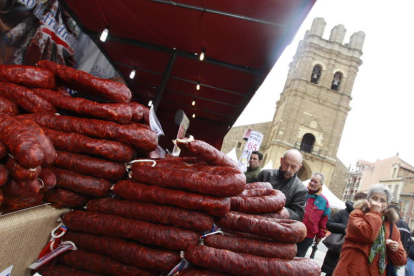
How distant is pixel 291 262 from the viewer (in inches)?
59.0

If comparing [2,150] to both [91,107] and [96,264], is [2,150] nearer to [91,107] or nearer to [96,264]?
[91,107]

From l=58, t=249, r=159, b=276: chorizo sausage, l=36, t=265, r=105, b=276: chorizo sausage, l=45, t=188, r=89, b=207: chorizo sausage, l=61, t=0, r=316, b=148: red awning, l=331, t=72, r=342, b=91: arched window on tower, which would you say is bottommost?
l=36, t=265, r=105, b=276: chorizo sausage

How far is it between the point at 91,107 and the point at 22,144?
2.23ft

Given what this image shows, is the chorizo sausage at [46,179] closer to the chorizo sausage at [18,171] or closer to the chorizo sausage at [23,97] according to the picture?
the chorizo sausage at [18,171]

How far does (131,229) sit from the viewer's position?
62.4 inches

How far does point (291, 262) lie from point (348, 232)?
248cm

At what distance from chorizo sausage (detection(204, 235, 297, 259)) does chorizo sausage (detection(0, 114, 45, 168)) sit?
111cm

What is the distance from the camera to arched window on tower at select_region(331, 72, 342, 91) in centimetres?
3847

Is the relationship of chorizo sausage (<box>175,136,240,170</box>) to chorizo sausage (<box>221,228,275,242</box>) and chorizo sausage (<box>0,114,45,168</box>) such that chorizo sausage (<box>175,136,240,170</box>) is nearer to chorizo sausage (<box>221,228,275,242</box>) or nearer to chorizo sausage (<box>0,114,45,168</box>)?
chorizo sausage (<box>221,228,275,242</box>)

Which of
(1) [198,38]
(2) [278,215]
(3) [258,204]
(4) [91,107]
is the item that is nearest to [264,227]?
(3) [258,204]

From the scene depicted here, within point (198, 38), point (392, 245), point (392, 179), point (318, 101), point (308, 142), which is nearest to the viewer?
point (392, 245)

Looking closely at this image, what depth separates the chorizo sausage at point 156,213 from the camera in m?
1.56

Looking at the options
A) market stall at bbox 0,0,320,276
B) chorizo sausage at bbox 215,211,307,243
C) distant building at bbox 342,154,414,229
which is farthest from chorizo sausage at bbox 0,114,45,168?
distant building at bbox 342,154,414,229

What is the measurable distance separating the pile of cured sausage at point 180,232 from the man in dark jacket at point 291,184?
70.4 inches
